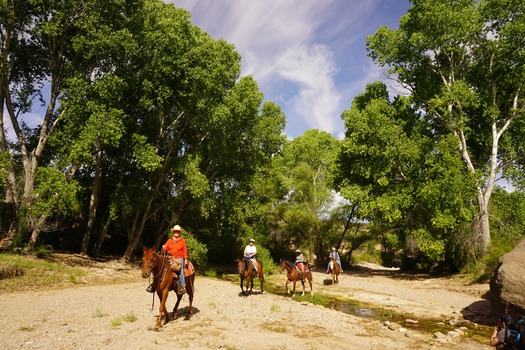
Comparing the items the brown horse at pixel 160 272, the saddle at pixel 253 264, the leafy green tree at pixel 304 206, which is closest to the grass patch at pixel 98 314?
the brown horse at pixel 160 272

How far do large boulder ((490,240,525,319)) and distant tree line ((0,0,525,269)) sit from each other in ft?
34.0

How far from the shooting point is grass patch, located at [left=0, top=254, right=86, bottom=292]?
14812 millimetres

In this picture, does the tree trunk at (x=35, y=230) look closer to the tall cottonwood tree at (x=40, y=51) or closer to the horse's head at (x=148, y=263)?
the tall cottonwood tree at (x=40, y=51)

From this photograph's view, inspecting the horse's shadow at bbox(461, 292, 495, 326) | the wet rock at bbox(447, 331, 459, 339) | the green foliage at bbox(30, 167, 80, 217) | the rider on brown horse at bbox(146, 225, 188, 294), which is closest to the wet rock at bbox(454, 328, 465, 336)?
the wet rock at bbox(447, 331, 459, 339)

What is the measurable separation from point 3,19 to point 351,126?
2524 centimetres

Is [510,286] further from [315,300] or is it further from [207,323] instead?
[207,323]

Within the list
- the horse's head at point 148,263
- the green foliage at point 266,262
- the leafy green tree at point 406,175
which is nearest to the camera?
the horse's head at point 148,263

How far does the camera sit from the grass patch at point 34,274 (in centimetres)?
1481

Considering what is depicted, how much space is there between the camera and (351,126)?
28.1 m

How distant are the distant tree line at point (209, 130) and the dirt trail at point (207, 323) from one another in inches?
312

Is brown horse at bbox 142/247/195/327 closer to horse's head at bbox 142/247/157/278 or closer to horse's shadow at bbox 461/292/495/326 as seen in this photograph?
horse's head at bbox 142/247/157/278

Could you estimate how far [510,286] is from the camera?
36.0 feet

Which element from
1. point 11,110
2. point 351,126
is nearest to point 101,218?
point 11,110

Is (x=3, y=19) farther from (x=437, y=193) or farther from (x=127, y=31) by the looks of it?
(x=437, y=193)
